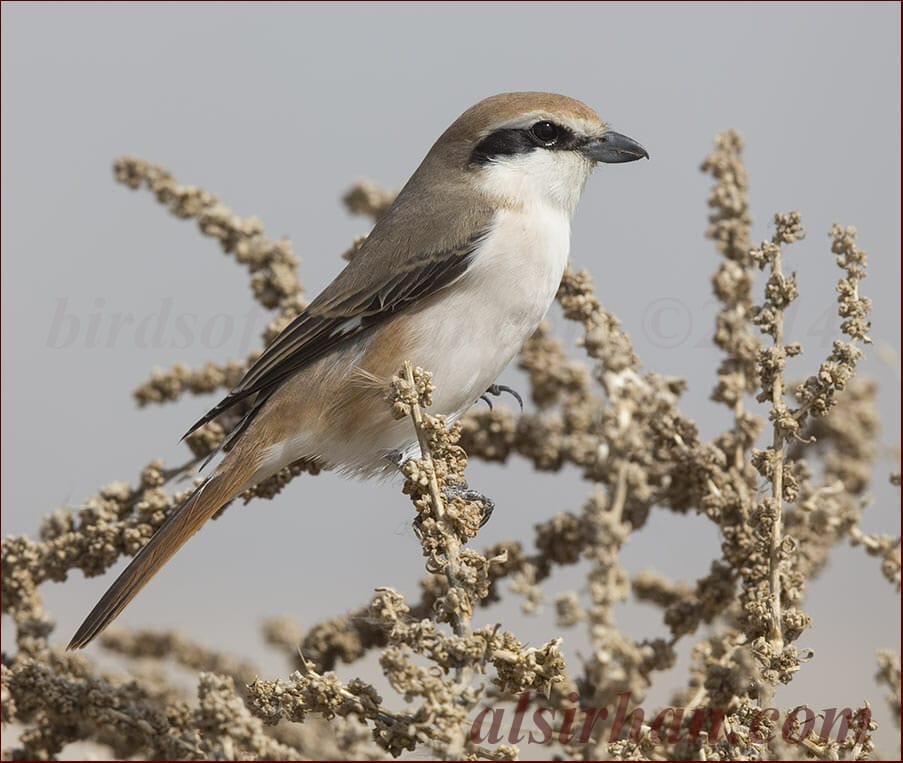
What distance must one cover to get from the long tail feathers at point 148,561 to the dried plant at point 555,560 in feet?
0.21

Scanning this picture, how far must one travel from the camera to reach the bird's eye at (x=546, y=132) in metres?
2.85

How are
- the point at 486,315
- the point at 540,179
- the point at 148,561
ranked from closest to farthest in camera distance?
the point at 148,561 → the point at 486,315 → the point at 540,179

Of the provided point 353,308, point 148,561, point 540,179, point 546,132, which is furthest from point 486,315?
point 148,561

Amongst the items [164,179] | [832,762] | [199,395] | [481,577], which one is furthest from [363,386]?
[832,762]

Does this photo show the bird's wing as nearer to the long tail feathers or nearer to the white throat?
the white throat

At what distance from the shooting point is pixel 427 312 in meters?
2.63

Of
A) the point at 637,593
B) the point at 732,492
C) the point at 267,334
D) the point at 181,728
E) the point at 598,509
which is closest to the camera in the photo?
the point at 598,509

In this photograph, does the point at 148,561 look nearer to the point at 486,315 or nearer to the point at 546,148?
the point at 486,315

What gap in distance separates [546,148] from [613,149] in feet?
0.54

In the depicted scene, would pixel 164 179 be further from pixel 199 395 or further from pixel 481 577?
pixel 481 577

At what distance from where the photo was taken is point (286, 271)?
2799 mm

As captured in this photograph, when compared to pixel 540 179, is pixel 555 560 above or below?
below

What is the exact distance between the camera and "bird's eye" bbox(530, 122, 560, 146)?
2846 millimetres

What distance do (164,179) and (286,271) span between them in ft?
1.31
